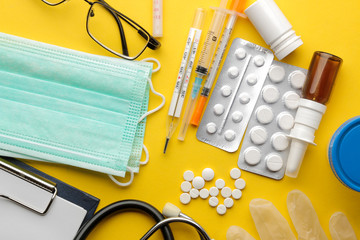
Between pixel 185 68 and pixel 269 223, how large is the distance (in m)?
0.48

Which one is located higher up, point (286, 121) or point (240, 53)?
point (240, 53)

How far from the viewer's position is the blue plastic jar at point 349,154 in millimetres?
762

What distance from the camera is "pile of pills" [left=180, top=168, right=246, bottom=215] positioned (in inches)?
33.9

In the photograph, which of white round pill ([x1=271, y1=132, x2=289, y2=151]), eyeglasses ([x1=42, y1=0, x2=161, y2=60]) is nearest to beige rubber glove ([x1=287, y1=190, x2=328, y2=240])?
white round pill ([x1=271, y1=132, x2=289, y2=151])

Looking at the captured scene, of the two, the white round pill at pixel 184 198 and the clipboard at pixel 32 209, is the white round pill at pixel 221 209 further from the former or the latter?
the clipboard at pixel 32 209

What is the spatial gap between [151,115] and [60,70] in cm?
26

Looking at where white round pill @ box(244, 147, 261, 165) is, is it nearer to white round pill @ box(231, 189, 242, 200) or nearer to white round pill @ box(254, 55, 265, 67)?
white round pill @ box(231, 189, 242, 200)

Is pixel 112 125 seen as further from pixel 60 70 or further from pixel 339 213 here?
pixel 339 213

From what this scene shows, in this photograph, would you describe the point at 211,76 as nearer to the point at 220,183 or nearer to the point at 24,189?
the point at 220,183

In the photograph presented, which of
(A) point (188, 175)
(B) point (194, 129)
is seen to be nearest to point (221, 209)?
(A) point (188, 175)

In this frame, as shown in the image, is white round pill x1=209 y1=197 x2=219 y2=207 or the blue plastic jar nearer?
the blue plastic jar

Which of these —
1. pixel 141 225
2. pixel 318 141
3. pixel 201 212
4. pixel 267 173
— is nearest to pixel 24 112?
pixel 141 225

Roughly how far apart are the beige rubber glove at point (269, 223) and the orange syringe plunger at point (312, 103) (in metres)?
0.12

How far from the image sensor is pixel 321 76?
2.68 feet
